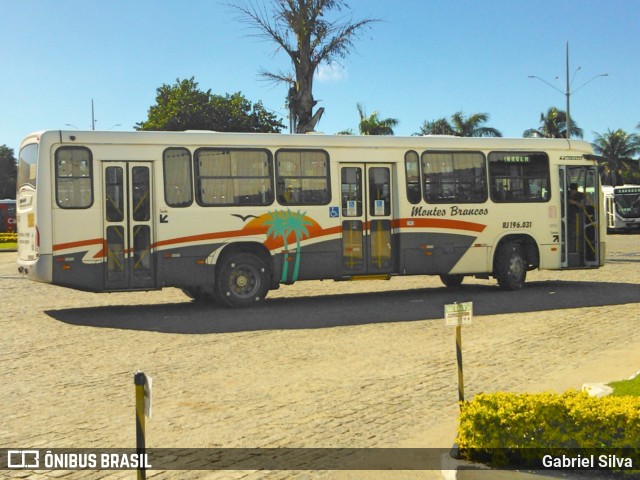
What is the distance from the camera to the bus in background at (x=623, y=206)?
5719cm

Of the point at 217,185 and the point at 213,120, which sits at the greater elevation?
the point at 213,120

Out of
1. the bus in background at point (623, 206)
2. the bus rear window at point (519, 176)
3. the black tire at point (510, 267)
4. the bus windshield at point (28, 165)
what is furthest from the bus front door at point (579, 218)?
the bus in background at point (623, 206)

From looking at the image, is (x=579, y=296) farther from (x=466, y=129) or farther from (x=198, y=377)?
(x=466, y=129)

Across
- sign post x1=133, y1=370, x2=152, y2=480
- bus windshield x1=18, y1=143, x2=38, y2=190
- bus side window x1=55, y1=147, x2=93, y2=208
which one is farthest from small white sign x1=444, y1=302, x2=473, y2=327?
bus windshield x1=18, y1=143, x2=38, y2=190

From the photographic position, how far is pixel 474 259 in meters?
19.4

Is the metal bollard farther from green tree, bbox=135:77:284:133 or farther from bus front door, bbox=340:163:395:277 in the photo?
green tree, bbox=135:77:284:133

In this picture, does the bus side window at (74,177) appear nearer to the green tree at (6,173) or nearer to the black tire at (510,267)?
the black tire at (510,267)

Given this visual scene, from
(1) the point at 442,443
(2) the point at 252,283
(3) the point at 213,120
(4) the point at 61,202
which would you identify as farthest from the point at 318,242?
(3) the point at 213,120

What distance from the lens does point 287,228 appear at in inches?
687

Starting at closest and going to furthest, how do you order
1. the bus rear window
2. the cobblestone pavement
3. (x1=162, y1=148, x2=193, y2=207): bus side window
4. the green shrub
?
the green shrub < the cobblestone pavement < (x1=162, y1=148, x2=193, y2=207): bus side window < the bus rear window

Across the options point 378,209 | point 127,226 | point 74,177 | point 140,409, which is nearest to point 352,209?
point 378,209

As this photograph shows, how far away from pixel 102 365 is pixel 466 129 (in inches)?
2243

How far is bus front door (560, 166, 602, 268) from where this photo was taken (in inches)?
805

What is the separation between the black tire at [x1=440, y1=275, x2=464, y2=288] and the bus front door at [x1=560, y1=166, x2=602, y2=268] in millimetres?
2549
